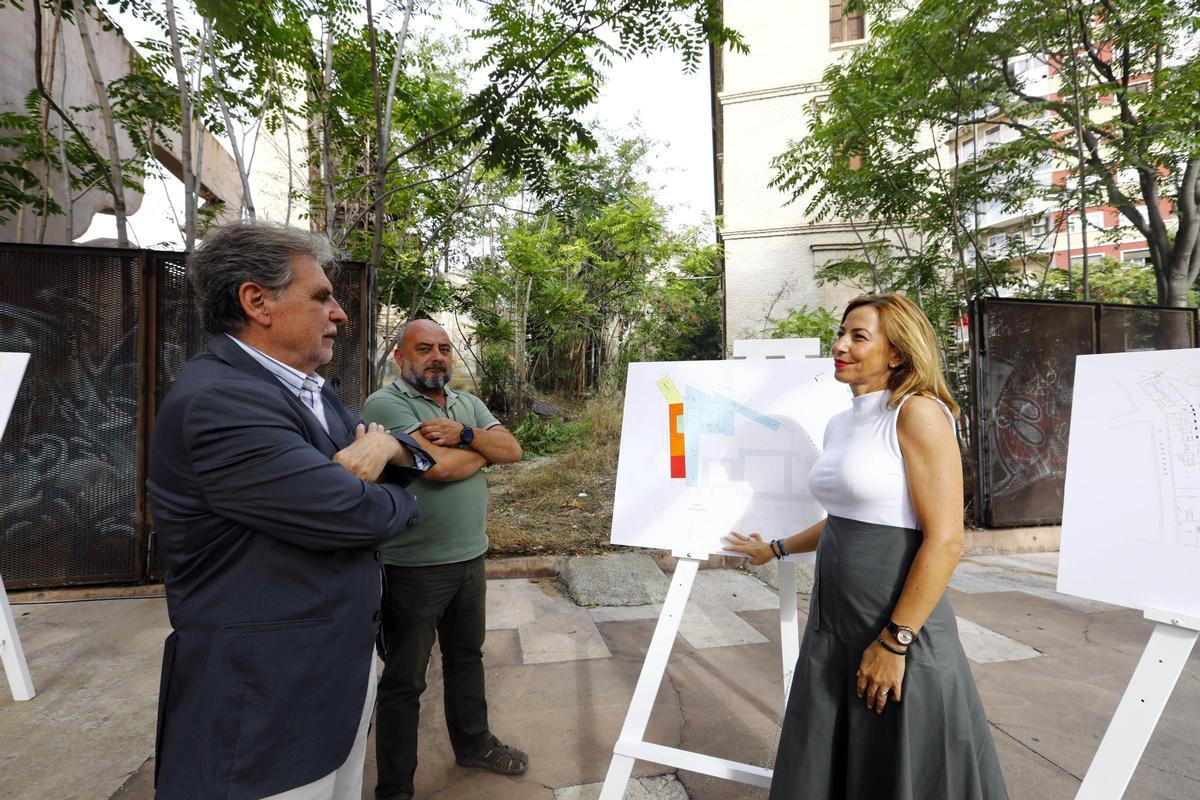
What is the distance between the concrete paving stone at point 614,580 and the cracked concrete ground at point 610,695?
14cm

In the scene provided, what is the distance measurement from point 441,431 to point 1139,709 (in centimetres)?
196

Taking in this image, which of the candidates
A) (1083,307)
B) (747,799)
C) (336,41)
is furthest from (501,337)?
(747,799)

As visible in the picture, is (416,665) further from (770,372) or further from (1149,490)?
(1149,490)

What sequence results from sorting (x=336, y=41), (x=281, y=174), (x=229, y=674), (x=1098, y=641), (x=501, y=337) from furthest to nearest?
1. (x=501, y=337)
2. (x=281, y=174)
3. (x=336, y=41)
4. (x=1098, y=641)
5. (x=229, y=674)

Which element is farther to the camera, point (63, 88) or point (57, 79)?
point (57, 79)

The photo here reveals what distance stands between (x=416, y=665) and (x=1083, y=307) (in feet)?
23.4

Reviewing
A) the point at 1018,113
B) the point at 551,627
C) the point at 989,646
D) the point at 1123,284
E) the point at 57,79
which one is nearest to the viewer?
the point at 989,646

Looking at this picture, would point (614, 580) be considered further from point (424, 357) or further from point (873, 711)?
point (873, 711)

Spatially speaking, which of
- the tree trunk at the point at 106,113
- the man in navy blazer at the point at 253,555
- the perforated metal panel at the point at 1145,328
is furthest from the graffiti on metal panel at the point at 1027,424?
the tree trunk at the point at 106,113

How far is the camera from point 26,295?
13.1 feet

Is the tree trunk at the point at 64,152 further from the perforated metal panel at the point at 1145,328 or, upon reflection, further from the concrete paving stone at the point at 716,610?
the perforated metal panel at the point at 1145,328

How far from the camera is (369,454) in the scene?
4.27ft

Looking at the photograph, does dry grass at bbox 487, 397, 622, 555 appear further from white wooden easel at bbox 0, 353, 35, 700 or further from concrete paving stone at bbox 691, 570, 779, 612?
white wooden easel at bbox 0, 353, 35, 700

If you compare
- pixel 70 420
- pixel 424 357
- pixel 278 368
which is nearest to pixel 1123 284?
pixel 424 357
